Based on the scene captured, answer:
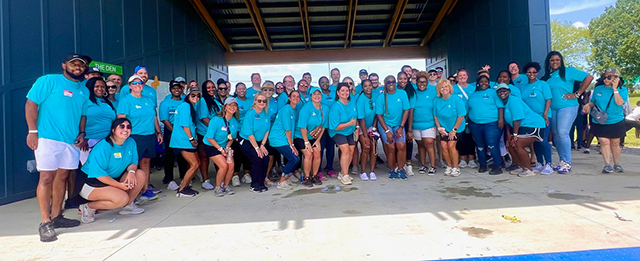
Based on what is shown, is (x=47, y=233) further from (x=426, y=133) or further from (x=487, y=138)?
(x=487, y=138)

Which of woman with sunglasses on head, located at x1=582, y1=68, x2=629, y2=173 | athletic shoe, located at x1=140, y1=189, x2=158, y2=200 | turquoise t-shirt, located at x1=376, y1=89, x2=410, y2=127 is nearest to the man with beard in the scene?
athletic shoe, located at x1=140, y1=189, x2=158, y2=200

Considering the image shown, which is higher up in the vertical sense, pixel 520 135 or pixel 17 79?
pixel 17 79

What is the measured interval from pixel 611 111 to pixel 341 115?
4283mm

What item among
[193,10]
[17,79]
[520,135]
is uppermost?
[193,10]

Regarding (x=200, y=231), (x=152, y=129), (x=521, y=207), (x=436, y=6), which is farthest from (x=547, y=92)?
(x=436, y=6)

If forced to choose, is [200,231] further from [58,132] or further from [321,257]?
[58,132]

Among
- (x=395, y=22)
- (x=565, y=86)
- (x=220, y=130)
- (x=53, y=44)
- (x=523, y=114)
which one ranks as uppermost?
(x=395, y=22)

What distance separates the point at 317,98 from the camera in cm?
518

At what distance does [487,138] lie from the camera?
5.70 meters

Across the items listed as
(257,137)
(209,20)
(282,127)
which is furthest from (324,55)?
(257,137)

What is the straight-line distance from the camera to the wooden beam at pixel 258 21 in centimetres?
1100

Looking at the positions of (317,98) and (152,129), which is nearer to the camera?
(152,129)

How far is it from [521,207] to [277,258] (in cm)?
272

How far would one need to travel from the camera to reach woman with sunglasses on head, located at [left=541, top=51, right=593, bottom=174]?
5.45 metres
